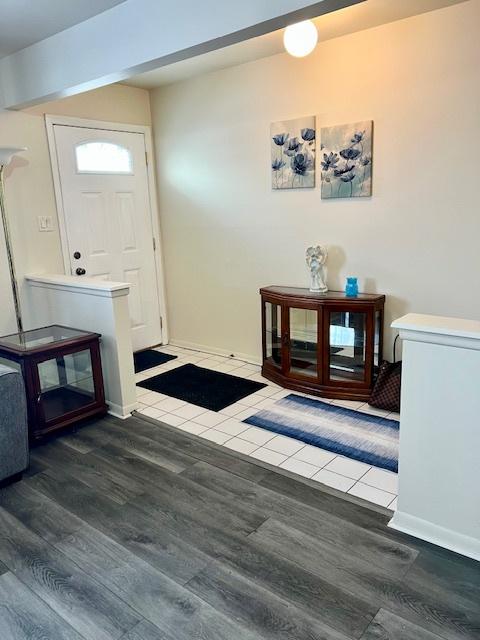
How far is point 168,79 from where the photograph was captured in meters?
4.10

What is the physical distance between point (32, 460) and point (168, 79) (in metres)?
3.25

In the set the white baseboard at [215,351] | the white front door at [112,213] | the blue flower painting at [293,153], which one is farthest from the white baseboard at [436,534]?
the white front door at [112,213]

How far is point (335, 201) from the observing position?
137 inches

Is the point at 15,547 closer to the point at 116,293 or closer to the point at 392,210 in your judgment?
the point at 116,293

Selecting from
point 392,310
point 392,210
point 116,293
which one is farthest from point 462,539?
point 116,293

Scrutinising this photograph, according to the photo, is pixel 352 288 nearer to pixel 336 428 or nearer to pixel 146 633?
pixel 336 428

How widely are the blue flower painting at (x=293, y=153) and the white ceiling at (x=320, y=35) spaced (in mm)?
535

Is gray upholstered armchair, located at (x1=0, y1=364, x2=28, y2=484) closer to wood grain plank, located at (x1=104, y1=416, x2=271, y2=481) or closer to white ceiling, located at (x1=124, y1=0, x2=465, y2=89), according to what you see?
wood grain plank, located at (x1=104, y1=416, x2=271, y2=481)

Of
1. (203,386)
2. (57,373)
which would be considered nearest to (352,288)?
(203,386)

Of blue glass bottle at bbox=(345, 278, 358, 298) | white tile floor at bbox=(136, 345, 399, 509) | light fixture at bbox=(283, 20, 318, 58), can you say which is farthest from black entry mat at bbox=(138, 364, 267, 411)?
light fixture at bbox=(283, 20, 318, 58)

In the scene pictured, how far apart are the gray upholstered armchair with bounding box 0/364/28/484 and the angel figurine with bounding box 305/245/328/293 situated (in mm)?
2105

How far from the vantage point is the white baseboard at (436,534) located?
184 centimetres

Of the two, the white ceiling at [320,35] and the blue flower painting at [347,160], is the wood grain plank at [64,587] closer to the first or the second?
the blue flower painting at [347,160]

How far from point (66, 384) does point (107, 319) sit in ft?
1.71
